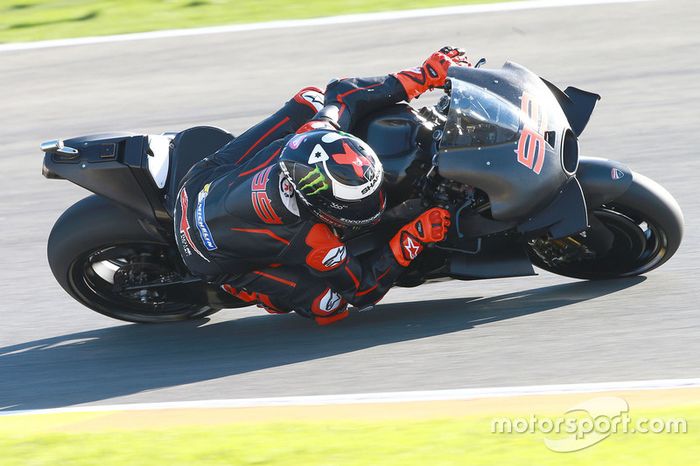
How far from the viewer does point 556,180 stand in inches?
206

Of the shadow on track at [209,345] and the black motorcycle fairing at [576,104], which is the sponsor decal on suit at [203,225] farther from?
the black motorcycle fairing at [576,104]

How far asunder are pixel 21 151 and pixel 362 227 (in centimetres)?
467

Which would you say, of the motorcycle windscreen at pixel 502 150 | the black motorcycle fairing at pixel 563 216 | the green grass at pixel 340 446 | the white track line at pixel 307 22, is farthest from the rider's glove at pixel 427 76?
the white track line at pixel 307 22

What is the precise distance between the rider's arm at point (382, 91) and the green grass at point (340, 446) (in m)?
1.58

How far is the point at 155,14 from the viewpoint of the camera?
11.9 metres

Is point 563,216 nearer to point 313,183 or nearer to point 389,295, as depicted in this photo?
point 313,183

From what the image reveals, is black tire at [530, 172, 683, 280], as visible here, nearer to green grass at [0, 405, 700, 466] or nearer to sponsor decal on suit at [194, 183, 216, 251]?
green grass at [0, 405, 700, 466]

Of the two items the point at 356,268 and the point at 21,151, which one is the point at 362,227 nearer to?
the point at 356,268

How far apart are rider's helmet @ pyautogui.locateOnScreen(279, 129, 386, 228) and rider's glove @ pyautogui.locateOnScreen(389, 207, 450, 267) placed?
200mm

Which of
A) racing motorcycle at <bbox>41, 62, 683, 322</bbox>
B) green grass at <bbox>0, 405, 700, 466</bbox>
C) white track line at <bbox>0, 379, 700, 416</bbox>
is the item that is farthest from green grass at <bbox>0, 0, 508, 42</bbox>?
green grass at <bbox>0, 405, 700, 466</bbox>

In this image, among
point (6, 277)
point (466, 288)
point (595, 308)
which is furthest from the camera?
point (6, 277)

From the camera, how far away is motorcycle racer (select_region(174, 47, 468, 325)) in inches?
198

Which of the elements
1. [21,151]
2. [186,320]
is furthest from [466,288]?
[21,151]

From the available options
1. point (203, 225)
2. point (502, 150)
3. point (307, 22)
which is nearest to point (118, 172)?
point (203, 225)
